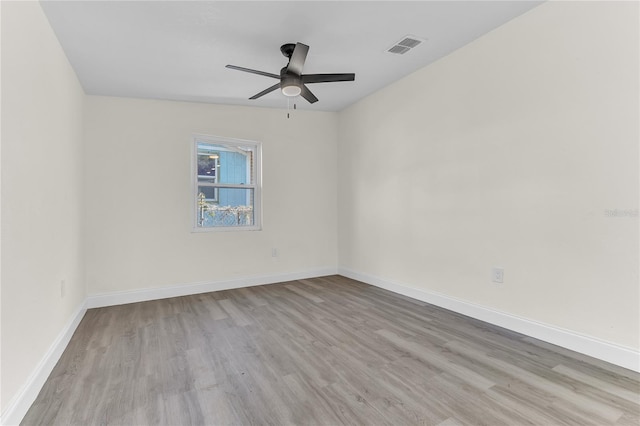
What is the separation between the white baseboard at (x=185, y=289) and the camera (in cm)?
377

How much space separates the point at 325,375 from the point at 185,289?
2.79m

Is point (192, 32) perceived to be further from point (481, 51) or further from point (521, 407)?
point (521, 407)

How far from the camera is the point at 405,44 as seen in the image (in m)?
2.96

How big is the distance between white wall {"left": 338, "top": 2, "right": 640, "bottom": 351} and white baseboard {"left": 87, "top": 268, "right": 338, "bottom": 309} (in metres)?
1.66

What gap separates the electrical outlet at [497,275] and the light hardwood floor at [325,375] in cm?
42

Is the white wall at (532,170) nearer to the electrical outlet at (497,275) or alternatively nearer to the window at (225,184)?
the electrical outlet at (497,275)

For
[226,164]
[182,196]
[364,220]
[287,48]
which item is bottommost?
[364,220]

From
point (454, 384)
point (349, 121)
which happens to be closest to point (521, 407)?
point (454, 384)

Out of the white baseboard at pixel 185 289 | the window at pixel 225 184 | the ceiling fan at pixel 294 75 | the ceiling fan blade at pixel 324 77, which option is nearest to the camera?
the ceiling fan at pixel 294 75

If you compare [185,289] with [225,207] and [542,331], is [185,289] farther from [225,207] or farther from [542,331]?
[542,331]

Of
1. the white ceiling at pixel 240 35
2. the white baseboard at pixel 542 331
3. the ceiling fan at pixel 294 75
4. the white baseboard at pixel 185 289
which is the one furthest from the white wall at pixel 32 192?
the white baseboard at pixel 542 331

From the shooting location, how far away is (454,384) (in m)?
1.92

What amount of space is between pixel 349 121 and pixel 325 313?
3.00m

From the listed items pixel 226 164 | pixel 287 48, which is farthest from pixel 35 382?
pixel 226 164
